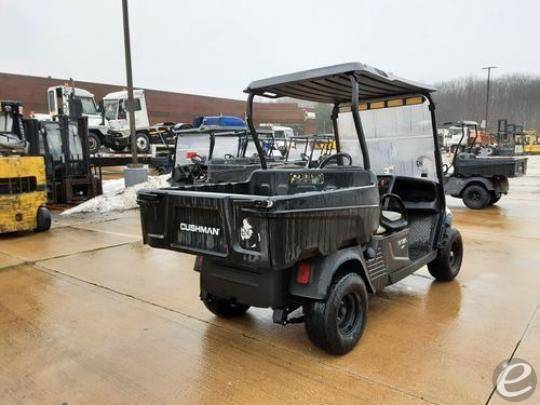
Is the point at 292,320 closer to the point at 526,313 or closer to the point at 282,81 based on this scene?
the point at 282,81

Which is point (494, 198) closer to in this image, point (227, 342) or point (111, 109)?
point (227, 342)

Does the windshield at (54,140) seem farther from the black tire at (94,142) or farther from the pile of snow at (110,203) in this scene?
the black tire at (94,142)

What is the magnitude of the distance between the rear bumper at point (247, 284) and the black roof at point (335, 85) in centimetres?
148

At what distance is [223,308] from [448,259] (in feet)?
7.86

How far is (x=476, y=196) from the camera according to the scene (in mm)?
10141

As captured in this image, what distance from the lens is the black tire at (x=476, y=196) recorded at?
32.7 feet

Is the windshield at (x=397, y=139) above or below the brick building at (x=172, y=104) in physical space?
below

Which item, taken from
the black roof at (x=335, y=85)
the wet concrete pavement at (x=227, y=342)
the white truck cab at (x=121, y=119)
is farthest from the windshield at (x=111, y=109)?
the black roof at (x=335, y=85)

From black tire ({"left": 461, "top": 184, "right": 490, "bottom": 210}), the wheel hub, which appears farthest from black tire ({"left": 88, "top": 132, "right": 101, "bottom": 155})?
the wheel hub

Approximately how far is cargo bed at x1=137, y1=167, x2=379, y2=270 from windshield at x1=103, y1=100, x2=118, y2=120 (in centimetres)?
1912

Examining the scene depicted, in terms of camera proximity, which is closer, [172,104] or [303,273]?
[303,273]

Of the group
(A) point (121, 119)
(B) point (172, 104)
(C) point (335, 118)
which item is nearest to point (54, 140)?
(C) point (335, 118)

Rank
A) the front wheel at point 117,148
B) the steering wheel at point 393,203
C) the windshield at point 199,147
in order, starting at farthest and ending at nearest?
the front wheel at point 117,148, the windshield at point 199,147, the steering wheel at point 393,203

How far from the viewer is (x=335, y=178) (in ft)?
12.8
